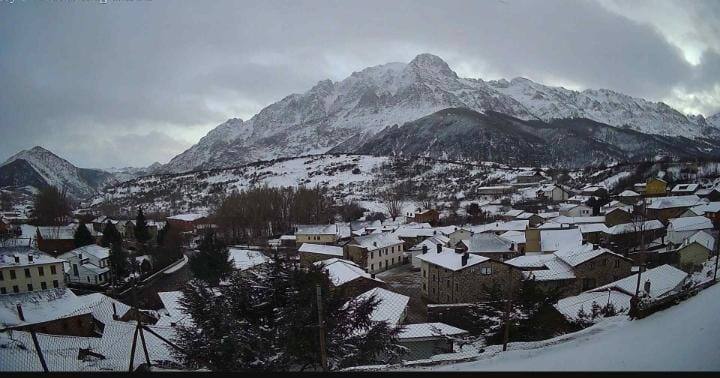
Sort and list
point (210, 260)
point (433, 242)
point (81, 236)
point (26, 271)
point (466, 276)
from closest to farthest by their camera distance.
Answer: point (26, 271) < point (466, 276) < point (210, 260) < point (81, 236) < point (433, 242)

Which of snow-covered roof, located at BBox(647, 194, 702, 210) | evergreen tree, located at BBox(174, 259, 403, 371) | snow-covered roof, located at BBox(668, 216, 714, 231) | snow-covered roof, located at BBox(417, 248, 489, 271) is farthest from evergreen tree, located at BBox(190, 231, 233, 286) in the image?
snow-covered roof, located at BBox(647, 194, 702, 210)

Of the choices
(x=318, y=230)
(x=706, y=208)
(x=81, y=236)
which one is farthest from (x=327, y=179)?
(x=706, y=208)

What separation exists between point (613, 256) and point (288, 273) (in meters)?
13.6

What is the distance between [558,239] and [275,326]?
1849 cm

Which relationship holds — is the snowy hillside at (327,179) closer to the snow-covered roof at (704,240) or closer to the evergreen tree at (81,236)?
the evergreen tree at (81,236)

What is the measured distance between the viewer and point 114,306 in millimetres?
11578

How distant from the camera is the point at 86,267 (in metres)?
19.1

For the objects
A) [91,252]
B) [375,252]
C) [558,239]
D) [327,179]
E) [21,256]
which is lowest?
[375,252]

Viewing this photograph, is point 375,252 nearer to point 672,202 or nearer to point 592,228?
point 592,228

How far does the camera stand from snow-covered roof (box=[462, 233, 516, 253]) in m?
18.5

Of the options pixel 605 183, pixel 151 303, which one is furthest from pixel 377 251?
pixel 605 183

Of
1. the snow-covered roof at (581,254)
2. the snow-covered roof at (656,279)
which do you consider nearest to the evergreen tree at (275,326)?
the snow-covered roof at (656,279)

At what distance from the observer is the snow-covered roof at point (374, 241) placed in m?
21.4

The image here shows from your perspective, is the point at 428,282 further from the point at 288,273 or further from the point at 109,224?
the point at 109,224
